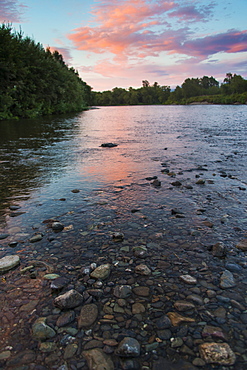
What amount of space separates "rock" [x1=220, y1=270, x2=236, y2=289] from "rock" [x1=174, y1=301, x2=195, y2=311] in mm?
584

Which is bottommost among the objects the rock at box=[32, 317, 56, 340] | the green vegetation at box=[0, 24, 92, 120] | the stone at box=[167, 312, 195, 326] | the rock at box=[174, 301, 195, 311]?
the rock at box=[174, 301, 195, 311]

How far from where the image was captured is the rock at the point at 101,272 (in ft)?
10.7

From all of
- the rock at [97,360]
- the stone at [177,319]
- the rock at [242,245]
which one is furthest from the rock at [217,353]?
the rock at [242,245]

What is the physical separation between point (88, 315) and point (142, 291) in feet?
2.45

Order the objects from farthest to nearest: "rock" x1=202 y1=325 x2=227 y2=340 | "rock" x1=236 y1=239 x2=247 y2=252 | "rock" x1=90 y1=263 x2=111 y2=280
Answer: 1. "rock" x1=236 y1=239 x2=247 y2=252
2. "rock" x1=90 y1=263 x2=111 y2=280
3. "rock" x1=202 y1=325 x2=227 y2=340

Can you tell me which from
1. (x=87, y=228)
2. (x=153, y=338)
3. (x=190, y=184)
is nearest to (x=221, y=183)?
(x=190, y=184)

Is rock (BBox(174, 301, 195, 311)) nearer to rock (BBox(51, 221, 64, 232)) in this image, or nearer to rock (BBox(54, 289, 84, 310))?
rock (BBox(54, 289, 84, 310))

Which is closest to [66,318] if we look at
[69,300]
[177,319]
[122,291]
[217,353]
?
[69,300]

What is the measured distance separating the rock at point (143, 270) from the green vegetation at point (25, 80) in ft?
115

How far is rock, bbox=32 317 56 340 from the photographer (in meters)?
2.36

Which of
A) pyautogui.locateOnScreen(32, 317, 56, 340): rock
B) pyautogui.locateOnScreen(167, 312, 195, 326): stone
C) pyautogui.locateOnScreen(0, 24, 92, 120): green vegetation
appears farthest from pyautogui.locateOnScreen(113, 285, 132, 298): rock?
pyautogui.locateOnScreen(0, 24, 92, 120): green vegetation

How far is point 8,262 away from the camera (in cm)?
349

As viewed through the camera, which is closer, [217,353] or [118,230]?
[217,353]

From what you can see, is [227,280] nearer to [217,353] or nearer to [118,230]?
[217,353]
